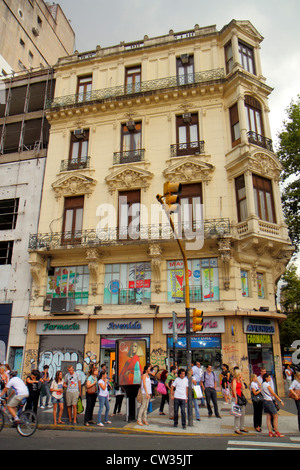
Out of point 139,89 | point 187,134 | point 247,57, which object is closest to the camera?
point 187,134

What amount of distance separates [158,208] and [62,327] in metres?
8.84

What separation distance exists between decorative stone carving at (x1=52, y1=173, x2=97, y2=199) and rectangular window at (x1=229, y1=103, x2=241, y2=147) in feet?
29.5

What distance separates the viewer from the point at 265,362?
61.0ft

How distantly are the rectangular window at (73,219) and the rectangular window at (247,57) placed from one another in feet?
44.5

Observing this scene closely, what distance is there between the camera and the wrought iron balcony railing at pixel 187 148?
2177 cm

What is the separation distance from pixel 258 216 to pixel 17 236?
1532 centimetres

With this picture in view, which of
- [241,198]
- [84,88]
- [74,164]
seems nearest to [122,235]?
[74,164]

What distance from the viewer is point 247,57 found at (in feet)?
75.8

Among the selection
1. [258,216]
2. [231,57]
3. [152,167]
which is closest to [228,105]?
[231,57]

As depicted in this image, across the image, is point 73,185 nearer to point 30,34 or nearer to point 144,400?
point 144,400

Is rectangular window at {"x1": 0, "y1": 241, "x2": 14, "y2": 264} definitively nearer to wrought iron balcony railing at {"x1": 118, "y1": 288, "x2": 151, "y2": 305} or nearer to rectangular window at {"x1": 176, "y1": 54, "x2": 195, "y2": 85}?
wrought iron balcony railing at {"x1": 118, "y1": 288, "x2": 151, "y2": 305}

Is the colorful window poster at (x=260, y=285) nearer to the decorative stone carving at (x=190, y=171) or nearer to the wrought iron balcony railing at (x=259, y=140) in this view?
the decorative stone carving at (x=190, y=171)

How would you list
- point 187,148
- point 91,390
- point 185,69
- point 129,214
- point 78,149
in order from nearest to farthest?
point 91,390, point 129,214, point 187,148, point 185,69, point 78,149
